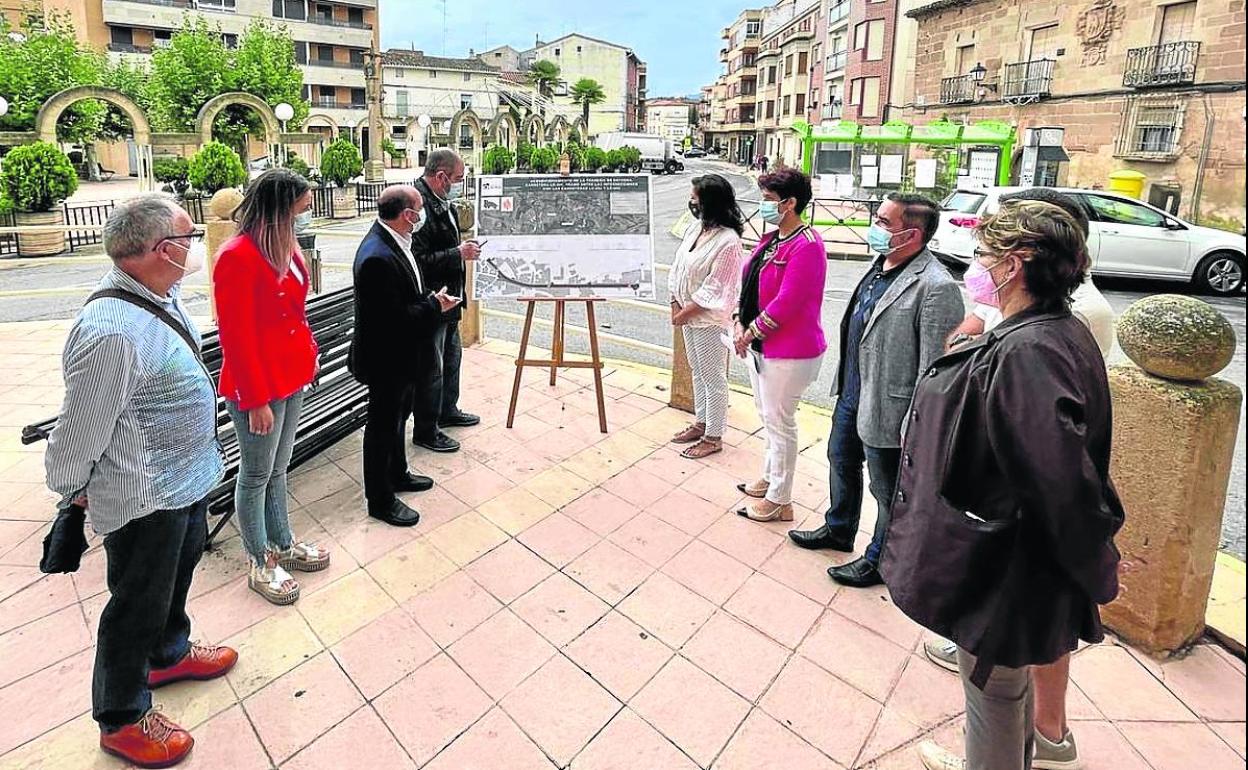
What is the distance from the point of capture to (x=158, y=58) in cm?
2828

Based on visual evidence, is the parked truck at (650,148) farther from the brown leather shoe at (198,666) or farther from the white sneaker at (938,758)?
the white sneaker at (938,758)

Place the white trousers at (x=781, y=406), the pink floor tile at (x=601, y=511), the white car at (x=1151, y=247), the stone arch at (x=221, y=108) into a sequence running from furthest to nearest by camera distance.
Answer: the stone arch at (x=221, y=108)
the white car at (x=1151, y=247)
the pink floor tile at (x=601, y=511)
the white trousers at (x=781, y=406)

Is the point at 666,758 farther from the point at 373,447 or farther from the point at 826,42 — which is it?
the point at 826,42

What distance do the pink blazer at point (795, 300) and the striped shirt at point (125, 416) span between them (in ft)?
7.82

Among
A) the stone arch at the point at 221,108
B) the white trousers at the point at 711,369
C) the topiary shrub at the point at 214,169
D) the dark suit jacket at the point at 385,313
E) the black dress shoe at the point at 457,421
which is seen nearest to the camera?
the dark suit jacket at the point at 385,313

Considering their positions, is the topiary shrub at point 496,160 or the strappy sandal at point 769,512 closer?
the strappy sandal at point 769,512

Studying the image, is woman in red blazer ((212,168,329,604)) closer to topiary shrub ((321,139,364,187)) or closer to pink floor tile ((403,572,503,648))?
pink floor tile ((403,572,503,648))

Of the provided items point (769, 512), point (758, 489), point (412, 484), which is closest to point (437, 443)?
point (412, 484)

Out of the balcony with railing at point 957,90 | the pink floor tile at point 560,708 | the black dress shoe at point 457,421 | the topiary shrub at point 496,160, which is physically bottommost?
the pink floor tile at point 560,708

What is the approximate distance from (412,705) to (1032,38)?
23.8m

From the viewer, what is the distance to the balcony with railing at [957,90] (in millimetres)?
23147

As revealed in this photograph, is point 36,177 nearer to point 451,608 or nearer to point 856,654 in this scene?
point 451,608

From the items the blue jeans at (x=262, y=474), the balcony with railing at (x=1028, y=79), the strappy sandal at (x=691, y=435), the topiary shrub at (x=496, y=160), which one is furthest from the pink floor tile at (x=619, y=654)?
the topiary shrub at (x=496, y=160)

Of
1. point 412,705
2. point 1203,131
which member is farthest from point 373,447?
point 1203,131
